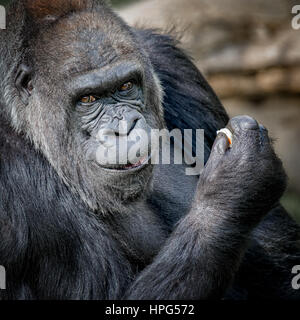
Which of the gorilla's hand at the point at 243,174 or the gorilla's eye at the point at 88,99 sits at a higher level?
the gorilla's eye at the point at 88,99

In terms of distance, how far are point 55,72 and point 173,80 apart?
58.0 inches

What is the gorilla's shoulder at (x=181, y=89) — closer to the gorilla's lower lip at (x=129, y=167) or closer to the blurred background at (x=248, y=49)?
the gorilla's lower lip at (x=129, y=167)

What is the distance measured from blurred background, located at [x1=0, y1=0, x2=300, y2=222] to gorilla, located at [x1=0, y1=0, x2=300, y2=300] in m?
4.55

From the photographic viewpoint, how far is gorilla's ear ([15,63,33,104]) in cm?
482

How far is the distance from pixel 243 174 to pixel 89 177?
0.99 meters

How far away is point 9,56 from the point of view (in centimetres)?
484

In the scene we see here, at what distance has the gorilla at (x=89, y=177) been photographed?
4719mm

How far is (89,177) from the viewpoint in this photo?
489 centimetres
